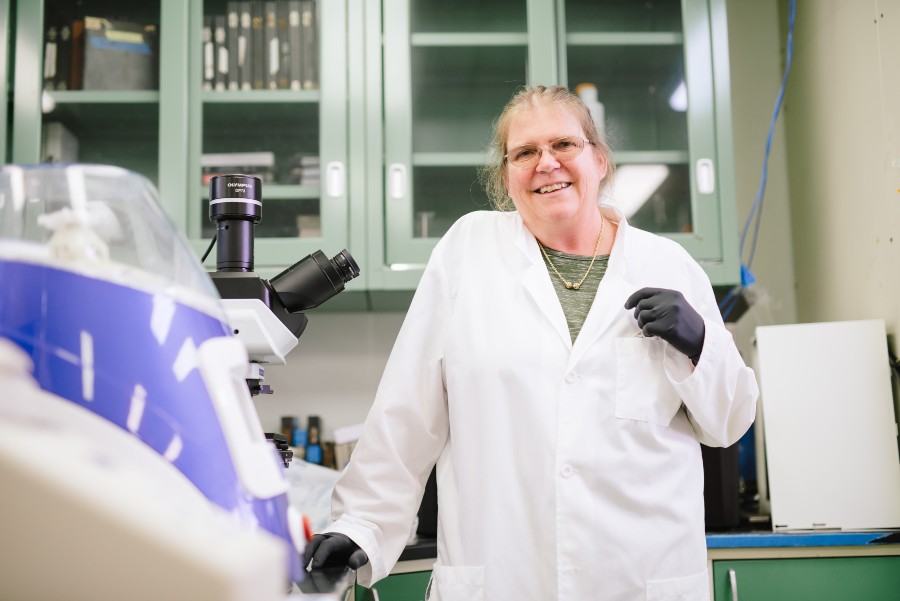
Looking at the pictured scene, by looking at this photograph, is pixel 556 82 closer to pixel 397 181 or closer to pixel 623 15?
pixel 623 15

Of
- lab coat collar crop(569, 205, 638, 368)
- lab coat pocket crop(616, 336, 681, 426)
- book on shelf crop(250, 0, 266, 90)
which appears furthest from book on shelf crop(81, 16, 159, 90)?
lab coat pocket crop(616, 336, 681, 426)

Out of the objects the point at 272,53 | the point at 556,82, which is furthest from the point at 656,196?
the point at 272,53

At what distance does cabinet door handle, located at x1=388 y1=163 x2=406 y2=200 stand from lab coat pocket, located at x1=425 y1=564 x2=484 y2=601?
105 cm

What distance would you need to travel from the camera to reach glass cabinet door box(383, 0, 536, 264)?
2.07m

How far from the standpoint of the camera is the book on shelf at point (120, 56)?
210 centimetres

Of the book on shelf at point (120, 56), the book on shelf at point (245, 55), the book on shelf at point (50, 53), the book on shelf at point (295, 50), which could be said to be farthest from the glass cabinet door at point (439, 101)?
the book on shelf at point (50, 53)

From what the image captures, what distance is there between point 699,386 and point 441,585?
50cm

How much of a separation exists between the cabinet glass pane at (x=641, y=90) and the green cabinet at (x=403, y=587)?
1.02 metres

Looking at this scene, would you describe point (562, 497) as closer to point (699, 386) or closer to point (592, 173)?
point (699, 386)

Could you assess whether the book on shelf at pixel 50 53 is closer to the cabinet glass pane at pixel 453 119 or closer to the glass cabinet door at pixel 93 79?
the glass cabinet door at pixel 93 79

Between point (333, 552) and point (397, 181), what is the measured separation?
47.9 inches

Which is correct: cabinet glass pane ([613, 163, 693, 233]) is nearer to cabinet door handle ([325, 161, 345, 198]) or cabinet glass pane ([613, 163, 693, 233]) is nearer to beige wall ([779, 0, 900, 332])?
beige wall ([779, 0, 900, 332])

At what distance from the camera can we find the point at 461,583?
48.9 inches

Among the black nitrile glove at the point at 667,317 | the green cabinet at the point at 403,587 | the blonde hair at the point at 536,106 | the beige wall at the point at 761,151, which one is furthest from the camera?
the beige wall at the point at 761,151
